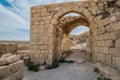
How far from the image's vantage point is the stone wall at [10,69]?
307cm

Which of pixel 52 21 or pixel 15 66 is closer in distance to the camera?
pixel 15 66

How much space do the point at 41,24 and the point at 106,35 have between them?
4.48 m

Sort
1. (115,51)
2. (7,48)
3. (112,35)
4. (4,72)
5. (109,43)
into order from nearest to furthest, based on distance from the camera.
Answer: (4,72) < (115,51) < (112,35) < (109,43) < (7,48)

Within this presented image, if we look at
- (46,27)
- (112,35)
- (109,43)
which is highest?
(46,27)

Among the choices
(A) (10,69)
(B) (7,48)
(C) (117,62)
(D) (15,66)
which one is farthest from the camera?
(B) (7,48)

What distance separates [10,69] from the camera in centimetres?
336

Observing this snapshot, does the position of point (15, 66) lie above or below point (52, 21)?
below

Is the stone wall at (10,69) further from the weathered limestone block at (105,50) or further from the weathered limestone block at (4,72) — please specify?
the weathered limestone block at (105,50)

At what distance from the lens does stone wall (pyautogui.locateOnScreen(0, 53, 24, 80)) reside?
3.07m

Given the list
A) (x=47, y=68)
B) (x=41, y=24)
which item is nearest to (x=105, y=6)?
(x=41, y=24)

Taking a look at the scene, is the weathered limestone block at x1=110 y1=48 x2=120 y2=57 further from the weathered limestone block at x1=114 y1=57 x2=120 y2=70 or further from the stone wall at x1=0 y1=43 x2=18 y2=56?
the stone wall at x1=0 y1=43 x2=18 y2=56

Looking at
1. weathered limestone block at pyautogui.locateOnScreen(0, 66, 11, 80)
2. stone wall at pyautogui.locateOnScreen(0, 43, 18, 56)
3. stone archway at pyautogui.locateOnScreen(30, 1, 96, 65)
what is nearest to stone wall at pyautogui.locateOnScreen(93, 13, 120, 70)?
stone archway at pyautogui.locateOnScreen(30, 1, 96, 65)

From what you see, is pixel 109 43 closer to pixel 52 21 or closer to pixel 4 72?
pixel 4 72

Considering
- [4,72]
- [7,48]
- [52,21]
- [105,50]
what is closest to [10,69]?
[4,72]
